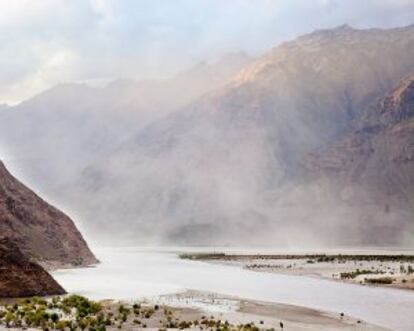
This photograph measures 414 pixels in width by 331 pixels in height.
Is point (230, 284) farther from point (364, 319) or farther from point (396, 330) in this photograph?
point (396, 330)

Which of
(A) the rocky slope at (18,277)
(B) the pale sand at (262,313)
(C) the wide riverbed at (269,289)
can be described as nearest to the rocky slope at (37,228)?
(C) the wide riverbed at (269,289)

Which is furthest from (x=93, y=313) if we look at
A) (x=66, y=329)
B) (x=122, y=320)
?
(x=66, y=329)

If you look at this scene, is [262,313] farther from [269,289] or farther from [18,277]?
[269,289]

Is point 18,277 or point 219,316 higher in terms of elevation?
point 18,277

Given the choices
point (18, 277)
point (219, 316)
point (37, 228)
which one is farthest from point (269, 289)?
point (37, 228)

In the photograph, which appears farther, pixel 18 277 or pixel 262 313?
pixel 18 277

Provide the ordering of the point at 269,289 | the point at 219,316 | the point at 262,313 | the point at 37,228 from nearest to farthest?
the point at 219,316 < the point at 262,313 < the point at 269,289 < the point at 37,228
